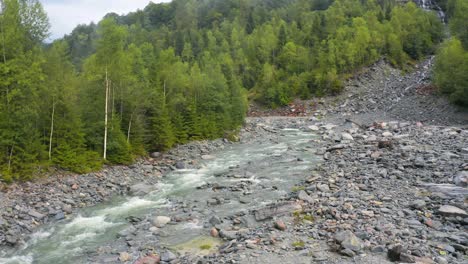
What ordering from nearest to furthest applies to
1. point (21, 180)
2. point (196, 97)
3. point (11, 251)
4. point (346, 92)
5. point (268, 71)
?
point (11, 251)
point (21, 180)
point (196, 97)
point (346, 92)
point (268, 71)

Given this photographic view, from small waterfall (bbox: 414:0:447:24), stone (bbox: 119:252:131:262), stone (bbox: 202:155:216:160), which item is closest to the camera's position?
stone (bbox: 119:252:131:262)

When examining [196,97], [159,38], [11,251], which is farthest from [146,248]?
[159,38]

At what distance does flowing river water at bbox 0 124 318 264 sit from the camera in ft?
53.4

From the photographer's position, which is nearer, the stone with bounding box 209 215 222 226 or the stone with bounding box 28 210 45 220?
the stone with bounding box 209 215 222 226

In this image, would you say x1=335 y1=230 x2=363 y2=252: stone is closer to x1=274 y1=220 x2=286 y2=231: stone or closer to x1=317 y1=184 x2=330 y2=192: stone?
x1=274 y1=220 x2=286 y2=231: stone

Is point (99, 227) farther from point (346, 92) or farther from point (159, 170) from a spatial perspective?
point (346, 92)

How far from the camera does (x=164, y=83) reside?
128ft

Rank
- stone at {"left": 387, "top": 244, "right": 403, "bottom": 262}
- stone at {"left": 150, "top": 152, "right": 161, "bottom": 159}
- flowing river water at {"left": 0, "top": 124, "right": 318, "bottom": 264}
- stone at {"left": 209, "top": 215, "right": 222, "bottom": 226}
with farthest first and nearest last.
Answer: stone at {"left": 150, "top": 152, "right": 161, "bottom": 159} < stone at {"left": 209, "top": 215, "right": 222, "bottom": 226} < flowing river water at {"left": 0, "top": 124, "right": 318, "bottom": 264} < stone at {"left": 387, "top": 244, "right": 403, "bottom": 262}

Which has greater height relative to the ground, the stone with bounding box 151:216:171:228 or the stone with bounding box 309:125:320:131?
the stone with bounding box 151:216:171:228

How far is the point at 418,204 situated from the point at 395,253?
5.98 metres

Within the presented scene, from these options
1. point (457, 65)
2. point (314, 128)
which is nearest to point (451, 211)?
point (314, 128)

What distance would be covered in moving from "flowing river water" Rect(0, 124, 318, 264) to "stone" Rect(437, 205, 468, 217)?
8.64 m

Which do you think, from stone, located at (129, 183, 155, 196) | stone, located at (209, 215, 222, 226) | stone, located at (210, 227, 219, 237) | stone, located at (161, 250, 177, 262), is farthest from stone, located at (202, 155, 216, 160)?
stone, located at (161, 250, 177, 262)

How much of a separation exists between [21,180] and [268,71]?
72152mm
